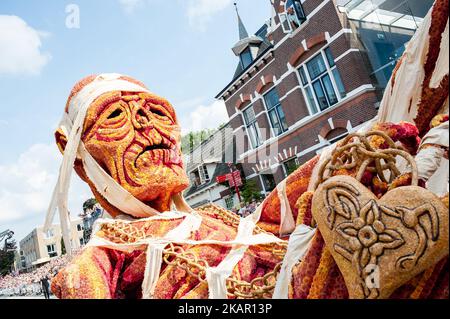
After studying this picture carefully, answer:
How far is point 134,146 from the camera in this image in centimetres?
165

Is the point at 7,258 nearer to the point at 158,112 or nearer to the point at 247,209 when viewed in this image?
the point at 247,209

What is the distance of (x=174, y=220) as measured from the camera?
162 centimetres

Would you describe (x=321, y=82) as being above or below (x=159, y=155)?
above

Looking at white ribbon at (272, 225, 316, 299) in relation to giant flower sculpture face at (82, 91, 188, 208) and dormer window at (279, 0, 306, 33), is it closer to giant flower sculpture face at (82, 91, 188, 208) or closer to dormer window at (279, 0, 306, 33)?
giant flower sculpture face at (82, 91, 188, 208)

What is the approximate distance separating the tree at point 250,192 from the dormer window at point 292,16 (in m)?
5.65

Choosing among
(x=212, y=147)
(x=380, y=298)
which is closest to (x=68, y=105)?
(x=380, y=298)

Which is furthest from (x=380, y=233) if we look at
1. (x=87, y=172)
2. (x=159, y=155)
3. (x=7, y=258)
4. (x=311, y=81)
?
(x=7, y=258)

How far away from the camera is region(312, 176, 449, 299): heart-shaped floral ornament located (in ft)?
2.15

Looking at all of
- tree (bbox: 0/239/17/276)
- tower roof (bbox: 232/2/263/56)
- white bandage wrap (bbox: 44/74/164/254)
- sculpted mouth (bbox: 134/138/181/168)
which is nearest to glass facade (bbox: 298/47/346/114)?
tower roof (bbox: 232/2/263/56)

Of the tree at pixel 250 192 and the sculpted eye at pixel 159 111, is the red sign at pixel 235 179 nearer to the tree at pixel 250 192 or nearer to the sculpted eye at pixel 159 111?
the tree at pixel 250 192

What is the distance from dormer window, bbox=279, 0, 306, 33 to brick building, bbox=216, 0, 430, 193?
1.2 inches

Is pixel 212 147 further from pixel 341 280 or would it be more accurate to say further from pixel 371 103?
pixel 341 280

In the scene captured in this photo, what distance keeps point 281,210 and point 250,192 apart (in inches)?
457

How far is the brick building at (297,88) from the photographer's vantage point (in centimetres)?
955
